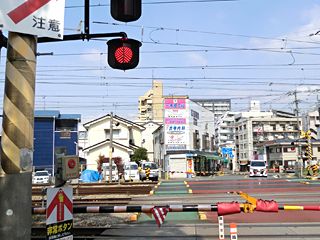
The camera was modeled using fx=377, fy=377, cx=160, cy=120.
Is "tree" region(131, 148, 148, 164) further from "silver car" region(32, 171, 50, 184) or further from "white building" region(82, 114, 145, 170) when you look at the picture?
"silver car" region(32, 171, 50, 184)

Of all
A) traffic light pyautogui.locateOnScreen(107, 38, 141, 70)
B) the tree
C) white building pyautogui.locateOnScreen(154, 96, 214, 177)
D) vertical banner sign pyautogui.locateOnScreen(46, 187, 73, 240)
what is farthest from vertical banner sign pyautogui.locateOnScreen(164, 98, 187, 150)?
vertical banner sign pyautogui.locateOnScreen(46, 187, 73, 240)

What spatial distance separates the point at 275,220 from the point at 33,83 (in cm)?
860

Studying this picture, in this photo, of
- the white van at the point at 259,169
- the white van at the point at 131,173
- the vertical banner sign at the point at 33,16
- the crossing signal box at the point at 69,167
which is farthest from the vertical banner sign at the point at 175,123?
the vertical banner sign at the point at 33,16

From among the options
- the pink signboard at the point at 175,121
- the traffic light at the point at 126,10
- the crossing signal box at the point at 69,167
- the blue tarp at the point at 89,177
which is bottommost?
the blue tarp at the point at 89,177

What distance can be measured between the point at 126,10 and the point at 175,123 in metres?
45.5

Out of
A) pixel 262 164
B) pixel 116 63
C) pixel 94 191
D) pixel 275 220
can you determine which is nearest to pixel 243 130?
pixel 262 164

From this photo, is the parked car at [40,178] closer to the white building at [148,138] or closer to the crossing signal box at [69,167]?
the crossing signal box at [69,167]

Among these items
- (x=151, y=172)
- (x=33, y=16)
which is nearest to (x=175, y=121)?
(x=151, y=172)

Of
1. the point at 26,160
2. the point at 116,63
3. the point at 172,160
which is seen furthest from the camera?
the point at 172,160

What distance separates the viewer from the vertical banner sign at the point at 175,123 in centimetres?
4925

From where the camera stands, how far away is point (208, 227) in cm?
922

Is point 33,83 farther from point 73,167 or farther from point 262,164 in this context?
point 262,164

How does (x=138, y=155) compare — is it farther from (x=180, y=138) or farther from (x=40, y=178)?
(x=40, y=178)

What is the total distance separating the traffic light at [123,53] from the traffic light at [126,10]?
439mm
